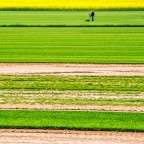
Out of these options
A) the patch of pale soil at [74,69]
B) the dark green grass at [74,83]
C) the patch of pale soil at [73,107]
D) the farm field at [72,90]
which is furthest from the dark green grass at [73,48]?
the patch of pale soil at [73,107]

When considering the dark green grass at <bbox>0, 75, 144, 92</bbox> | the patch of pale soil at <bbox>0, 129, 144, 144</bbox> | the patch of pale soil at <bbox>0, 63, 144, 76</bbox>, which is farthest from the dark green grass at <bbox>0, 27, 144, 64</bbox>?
the patch of pale soil at <bbox>0, 129, 144, 144</bbox>

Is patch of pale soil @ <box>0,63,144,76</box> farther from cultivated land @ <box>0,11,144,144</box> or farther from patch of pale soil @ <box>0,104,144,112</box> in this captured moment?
patch of pale soil @ <box>0,104,144,112</box>

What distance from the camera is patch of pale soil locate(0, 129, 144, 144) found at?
1091cm

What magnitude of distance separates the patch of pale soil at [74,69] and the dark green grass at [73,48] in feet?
3.87

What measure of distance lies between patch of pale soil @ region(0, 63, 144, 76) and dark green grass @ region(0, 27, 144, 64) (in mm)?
1179

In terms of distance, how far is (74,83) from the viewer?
18109 millimetres

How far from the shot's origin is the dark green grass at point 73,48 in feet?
80.3
